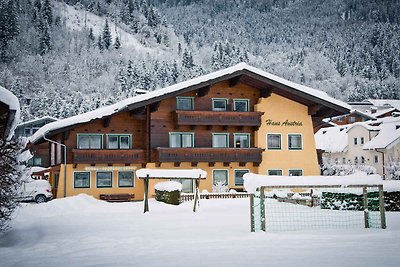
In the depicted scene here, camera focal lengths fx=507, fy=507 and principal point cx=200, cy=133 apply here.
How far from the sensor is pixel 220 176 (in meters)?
35.8

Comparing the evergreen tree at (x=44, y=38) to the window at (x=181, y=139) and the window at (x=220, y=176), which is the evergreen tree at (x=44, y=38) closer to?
the window at (x=181, y=139)

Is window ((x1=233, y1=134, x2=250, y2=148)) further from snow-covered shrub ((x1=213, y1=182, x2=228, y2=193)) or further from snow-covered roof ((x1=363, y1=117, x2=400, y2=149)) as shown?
snow-covered roof ((x1=363, y1=117, x2=400, y2=149))

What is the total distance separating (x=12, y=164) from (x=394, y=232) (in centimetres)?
975

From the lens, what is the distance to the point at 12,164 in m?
12.6

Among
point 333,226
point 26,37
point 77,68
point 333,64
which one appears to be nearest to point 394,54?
point 333,64

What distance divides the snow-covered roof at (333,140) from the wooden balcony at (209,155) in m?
34.1

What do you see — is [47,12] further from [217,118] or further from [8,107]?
[8,107]

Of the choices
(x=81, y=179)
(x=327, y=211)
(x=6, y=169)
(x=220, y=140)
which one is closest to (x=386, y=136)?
(x=220, y=140)

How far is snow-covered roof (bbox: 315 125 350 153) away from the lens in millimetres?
67125

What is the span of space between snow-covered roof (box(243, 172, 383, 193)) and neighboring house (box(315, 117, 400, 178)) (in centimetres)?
4324

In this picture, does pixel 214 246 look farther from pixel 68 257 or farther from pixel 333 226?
pixel 333 226

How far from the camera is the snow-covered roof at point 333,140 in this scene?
67125 mm

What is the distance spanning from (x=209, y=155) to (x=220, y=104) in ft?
13.2

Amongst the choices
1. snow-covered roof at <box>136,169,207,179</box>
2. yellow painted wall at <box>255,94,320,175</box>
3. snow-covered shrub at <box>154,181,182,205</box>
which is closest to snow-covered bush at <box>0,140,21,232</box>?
snow-covered roof at <box>136,169,207,179</box>
